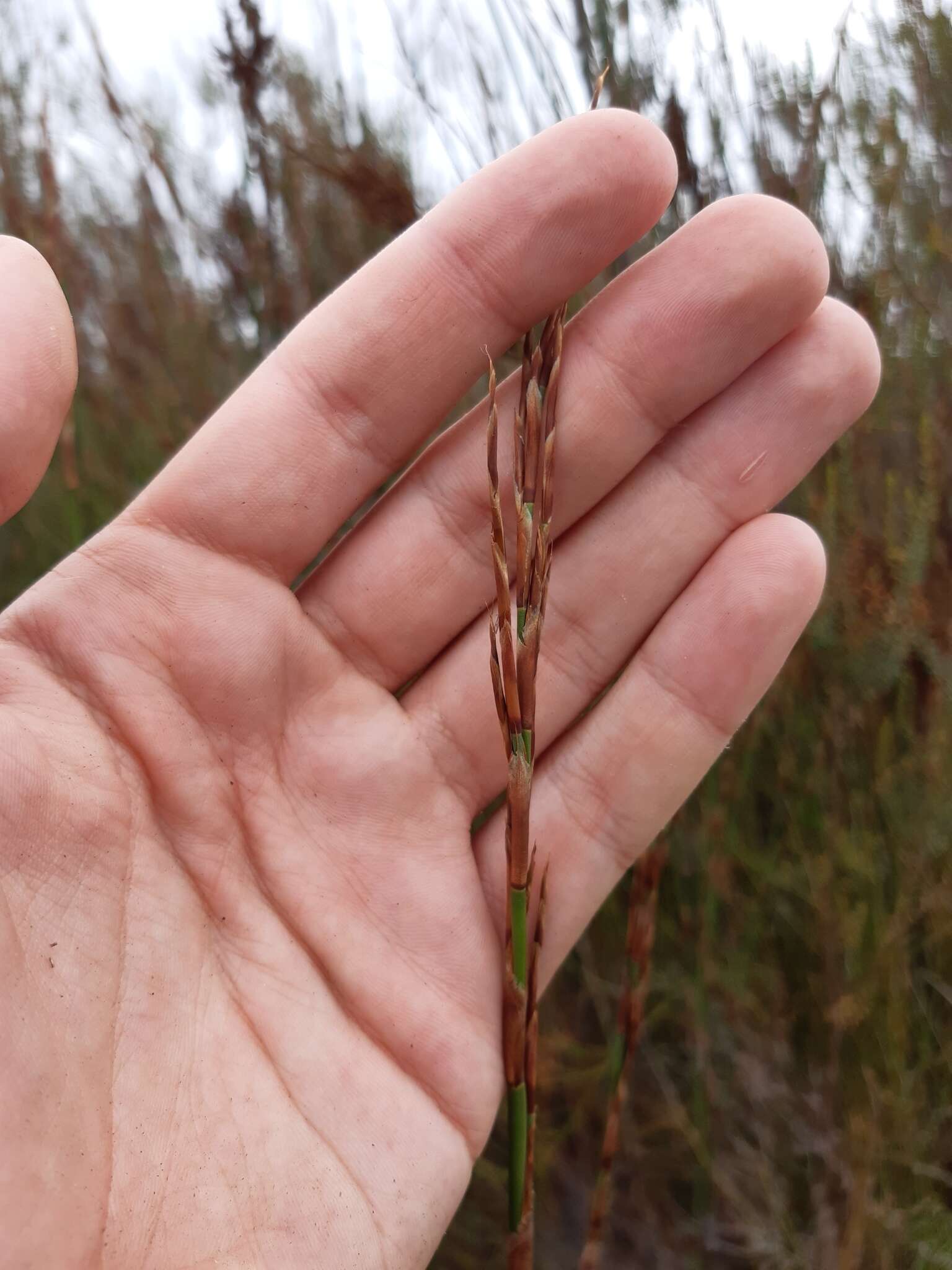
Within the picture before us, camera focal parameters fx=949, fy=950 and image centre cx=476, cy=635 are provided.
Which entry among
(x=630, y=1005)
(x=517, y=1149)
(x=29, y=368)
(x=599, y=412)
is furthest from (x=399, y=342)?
(x=517, y=1149)

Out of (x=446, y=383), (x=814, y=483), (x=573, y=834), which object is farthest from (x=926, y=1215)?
(x=446, y=383)

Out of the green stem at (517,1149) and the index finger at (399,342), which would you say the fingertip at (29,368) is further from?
the green stem at (517,1149)

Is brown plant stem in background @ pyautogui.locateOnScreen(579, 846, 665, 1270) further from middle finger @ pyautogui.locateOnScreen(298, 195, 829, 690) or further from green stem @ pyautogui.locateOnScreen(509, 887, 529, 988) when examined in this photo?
middle finger @ pyautogui.locateOnScreen(298, 195, 829, 690)

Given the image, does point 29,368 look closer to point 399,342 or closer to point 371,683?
point 399,342

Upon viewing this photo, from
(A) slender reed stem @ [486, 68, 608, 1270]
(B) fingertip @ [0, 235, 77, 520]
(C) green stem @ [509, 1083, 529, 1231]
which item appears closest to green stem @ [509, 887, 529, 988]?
(A) slender reed stem @ [486, 68, 608, 1270]

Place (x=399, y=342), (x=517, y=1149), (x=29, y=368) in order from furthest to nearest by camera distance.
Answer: (x=399, y=342) → (x=517, y=1149) → (x=29, y=368)

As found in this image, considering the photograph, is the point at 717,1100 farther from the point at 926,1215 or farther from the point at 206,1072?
the point at 206,1072

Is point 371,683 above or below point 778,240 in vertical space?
below

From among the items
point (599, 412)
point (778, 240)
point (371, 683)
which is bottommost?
point (371, 683)
